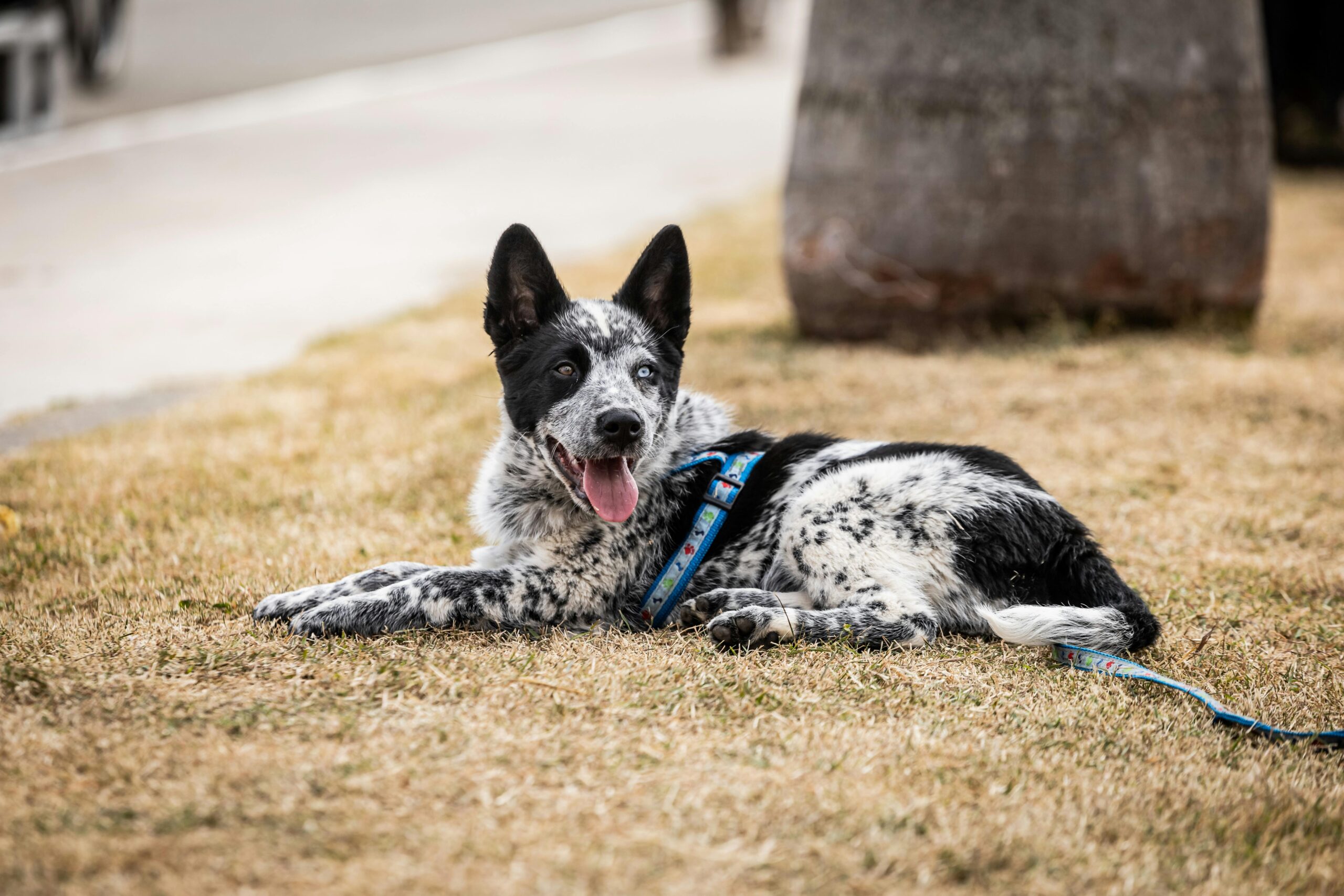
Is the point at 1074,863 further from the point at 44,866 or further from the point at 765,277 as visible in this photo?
the point at 765,277

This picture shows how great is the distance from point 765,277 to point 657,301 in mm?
6150

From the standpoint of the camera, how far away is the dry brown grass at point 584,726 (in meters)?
2.49

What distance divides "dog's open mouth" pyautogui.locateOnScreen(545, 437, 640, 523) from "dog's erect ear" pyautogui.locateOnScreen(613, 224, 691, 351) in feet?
1.70

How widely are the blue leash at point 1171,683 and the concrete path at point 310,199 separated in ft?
17.1

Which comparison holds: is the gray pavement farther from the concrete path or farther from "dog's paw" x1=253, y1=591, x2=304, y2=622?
"dog's paw" x1=253, y1=591, x2=304, y2=622

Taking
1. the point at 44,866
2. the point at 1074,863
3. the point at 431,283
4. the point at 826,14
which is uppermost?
the point at 826,14

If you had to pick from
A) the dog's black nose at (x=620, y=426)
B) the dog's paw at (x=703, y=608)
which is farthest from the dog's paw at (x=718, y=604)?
the dog's black nose at (x=620, y=426)

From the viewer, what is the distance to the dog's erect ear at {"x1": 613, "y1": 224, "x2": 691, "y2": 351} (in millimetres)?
3967

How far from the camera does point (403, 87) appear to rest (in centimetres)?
1869

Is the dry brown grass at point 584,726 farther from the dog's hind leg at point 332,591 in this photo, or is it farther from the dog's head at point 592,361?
the dog's head at point 592,361

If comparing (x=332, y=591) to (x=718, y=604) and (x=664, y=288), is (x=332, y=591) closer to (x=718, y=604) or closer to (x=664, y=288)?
(x=718, y=604)

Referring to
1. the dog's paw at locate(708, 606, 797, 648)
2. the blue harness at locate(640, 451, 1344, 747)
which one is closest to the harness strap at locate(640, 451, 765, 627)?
the blue harness at locate(640, 451, 1344, 747)

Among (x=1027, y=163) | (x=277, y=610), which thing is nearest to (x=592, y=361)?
(x=277, y=610)

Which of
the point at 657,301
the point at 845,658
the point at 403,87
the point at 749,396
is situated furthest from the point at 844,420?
the point at 403,87
